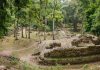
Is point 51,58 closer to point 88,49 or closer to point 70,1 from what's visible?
point 88,49

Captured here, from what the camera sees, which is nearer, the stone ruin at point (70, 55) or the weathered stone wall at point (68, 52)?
the stone ruin at point (70, 55)

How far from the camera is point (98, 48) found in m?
24.8

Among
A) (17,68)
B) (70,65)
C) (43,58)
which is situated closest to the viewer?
(17,68)

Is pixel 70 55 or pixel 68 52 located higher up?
pixel 68 52

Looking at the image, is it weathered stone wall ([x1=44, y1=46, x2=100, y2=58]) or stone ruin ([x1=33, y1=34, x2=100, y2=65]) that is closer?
stone ruin ([x1=33, y1=34, x2=100, y2=65])

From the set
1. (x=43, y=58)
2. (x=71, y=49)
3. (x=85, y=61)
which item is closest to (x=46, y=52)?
(x=43, y=58)

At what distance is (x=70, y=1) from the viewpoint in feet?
217

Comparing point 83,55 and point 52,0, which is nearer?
point 83,55

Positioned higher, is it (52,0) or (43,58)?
(52,0)

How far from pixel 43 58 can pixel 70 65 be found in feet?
10.4

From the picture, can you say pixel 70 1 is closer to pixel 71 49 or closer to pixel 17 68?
pixel 71 49

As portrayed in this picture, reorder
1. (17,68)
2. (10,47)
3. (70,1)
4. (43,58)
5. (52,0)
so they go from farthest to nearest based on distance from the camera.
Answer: (70,1), (52,0), (10,47), (43,58), (17,68)

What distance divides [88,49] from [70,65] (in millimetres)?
3107

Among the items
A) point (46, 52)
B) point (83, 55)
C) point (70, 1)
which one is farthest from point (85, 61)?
point (70, 1)
